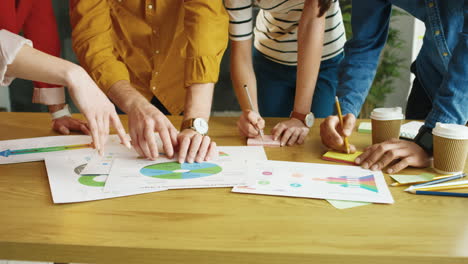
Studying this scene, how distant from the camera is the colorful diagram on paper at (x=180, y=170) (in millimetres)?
1000

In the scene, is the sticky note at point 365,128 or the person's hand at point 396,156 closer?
the person's hand at point 396,156

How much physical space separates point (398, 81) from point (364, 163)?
2.76 metres

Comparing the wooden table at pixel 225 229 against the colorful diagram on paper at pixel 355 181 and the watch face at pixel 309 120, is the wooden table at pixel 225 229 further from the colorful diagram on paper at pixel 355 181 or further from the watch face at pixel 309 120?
the watch face at pixel 309 120

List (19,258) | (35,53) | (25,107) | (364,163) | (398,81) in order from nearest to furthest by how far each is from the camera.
A: 1. (19,258)
2. (35,53)
3. (364,163)
4. (25,107)
5. (398,81)

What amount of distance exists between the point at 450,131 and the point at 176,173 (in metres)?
0.65

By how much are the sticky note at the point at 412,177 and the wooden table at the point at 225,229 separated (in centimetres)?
5

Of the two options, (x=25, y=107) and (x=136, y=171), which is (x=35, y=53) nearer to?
(x=136, y=171)

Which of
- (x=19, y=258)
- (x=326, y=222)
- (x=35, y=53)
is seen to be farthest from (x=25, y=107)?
(x=326, y=222)

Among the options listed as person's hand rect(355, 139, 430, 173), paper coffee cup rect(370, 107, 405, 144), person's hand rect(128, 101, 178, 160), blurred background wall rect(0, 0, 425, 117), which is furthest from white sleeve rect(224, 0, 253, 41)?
blurred background wall rect(0, 0, 425, 117)

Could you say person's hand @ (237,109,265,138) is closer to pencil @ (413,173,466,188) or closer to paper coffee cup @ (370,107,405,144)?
paper coffee cup @ (370,107,405,144)

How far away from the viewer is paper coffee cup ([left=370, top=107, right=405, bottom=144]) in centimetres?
118

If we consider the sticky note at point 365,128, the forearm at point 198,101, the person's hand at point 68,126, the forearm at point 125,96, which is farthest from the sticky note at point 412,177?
the person's hand at point 68,126

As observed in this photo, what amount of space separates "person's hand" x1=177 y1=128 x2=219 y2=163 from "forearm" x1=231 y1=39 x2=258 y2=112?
1.45ft

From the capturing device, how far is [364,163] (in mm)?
1078
